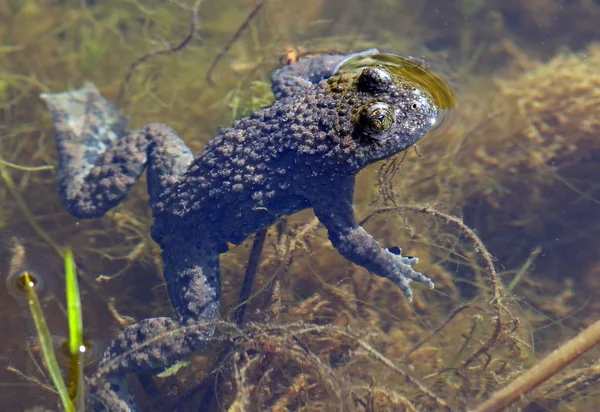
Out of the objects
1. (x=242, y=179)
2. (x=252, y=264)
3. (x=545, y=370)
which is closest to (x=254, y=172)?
(x=242, y=179)

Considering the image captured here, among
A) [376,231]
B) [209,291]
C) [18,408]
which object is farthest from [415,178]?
[18,408]

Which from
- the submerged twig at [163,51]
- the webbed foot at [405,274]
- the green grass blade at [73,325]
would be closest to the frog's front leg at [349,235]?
the webbed foot at [405,274]

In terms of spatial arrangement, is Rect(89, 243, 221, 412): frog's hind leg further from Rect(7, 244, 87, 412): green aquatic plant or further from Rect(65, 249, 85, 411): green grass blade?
Rect(65, 249, 85, 411): green grass blade

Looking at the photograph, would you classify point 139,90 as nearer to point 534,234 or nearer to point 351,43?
point 351,43

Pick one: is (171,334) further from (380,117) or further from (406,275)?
(380,117)

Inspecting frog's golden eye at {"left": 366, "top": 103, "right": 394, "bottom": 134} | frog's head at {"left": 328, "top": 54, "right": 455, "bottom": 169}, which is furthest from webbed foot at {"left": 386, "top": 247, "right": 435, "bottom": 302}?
frog's golden eye at {"left": 366, "top": 103, "right": 394, "bottom": 134}

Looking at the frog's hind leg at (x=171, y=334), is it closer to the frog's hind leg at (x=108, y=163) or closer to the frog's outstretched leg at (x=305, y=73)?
the frog's hind leg at (x=108, y=163)
